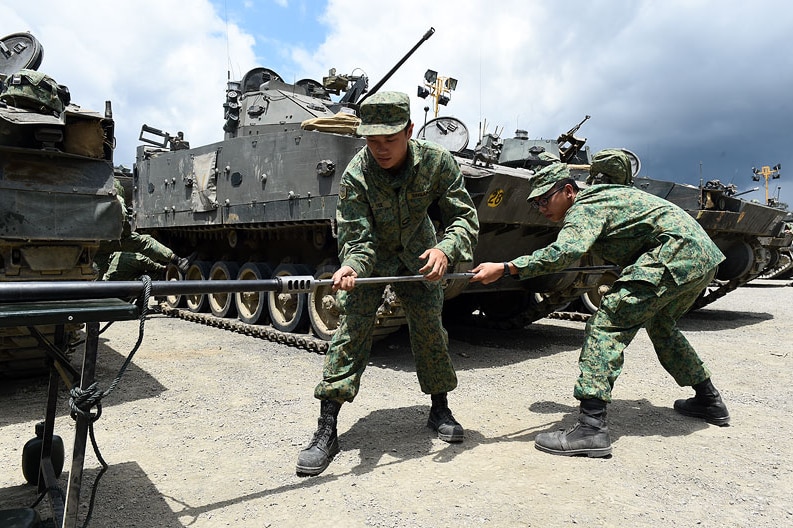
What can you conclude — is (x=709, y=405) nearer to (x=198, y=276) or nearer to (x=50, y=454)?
(x=50, y=454)

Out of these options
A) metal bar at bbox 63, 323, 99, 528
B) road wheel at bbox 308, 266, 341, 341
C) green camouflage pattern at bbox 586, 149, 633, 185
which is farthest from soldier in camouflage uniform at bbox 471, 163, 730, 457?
road wheel at bbox 308, 266, 341, 341

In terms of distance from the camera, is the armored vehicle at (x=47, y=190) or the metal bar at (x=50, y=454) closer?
the metal bar at (x=50, y=454)

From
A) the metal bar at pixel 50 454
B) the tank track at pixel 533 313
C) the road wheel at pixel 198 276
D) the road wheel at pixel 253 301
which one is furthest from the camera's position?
the road wheel at pixel 198 276

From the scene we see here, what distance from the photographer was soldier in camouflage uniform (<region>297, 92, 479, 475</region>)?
10.9 feet

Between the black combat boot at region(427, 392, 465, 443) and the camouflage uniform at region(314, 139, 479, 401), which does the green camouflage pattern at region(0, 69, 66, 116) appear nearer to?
the camouflage uniform at region(314, 139, 479, 401)

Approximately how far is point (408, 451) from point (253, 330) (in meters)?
4.56

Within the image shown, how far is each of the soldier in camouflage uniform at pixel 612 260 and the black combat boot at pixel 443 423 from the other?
1.52 ft

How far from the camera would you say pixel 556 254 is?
138 inches

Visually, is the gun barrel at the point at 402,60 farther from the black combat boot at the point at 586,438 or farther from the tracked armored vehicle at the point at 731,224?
the black combat boot at the point at 586,438

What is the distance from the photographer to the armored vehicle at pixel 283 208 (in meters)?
6.61

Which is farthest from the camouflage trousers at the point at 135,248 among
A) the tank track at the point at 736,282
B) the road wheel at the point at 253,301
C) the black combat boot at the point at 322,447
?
the tank track at the point at 736,282

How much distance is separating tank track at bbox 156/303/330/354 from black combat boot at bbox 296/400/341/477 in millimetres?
2993

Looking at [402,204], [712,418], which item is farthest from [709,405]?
[402,204]

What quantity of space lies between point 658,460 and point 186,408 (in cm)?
308
